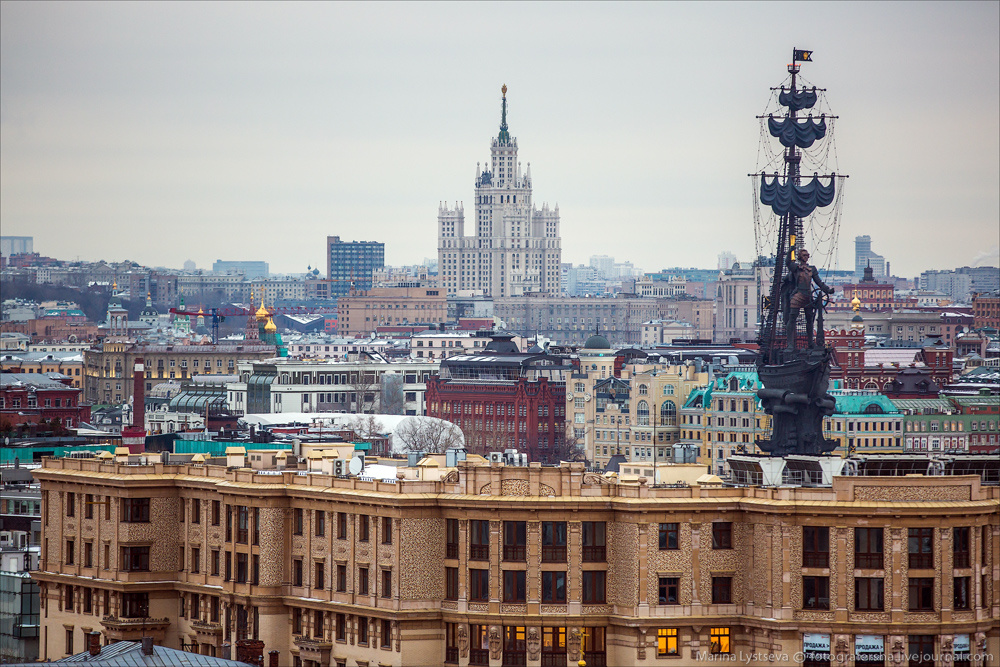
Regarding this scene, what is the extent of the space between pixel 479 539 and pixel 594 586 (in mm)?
3528

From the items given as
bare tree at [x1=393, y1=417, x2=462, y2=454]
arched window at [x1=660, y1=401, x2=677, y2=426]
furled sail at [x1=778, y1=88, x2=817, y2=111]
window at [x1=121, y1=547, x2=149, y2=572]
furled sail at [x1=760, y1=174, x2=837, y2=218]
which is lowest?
window at [x1=121, y1=547, x2=149, y2=572]

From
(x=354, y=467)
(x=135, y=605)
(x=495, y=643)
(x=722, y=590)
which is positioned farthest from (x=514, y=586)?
(x=135, y=605)

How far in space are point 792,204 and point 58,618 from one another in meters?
67.4

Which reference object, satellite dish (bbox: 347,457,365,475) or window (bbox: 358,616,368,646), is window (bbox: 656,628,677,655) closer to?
window (bbox: 358,616,368,646)

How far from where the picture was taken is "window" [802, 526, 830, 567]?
7200cm

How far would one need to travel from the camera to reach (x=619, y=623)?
72.9 metres

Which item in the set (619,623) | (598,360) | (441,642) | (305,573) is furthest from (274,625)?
(598,360)

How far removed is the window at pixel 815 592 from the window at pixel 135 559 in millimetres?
23157

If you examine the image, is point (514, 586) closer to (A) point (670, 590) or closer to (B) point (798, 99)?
(A) point (670, 590)

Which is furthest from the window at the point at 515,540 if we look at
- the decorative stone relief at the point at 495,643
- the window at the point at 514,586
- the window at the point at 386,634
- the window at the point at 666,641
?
the window at the point at 666,641

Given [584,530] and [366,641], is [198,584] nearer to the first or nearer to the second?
[366,641]

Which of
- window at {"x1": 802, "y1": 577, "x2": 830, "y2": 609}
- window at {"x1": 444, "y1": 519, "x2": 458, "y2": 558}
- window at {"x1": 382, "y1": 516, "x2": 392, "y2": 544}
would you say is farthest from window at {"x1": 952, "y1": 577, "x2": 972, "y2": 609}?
window at {"x1": 382, "y1": 516, "x2": 392, "y2": 544}

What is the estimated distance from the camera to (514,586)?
73.5 meters

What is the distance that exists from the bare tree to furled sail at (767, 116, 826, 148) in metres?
31.0
